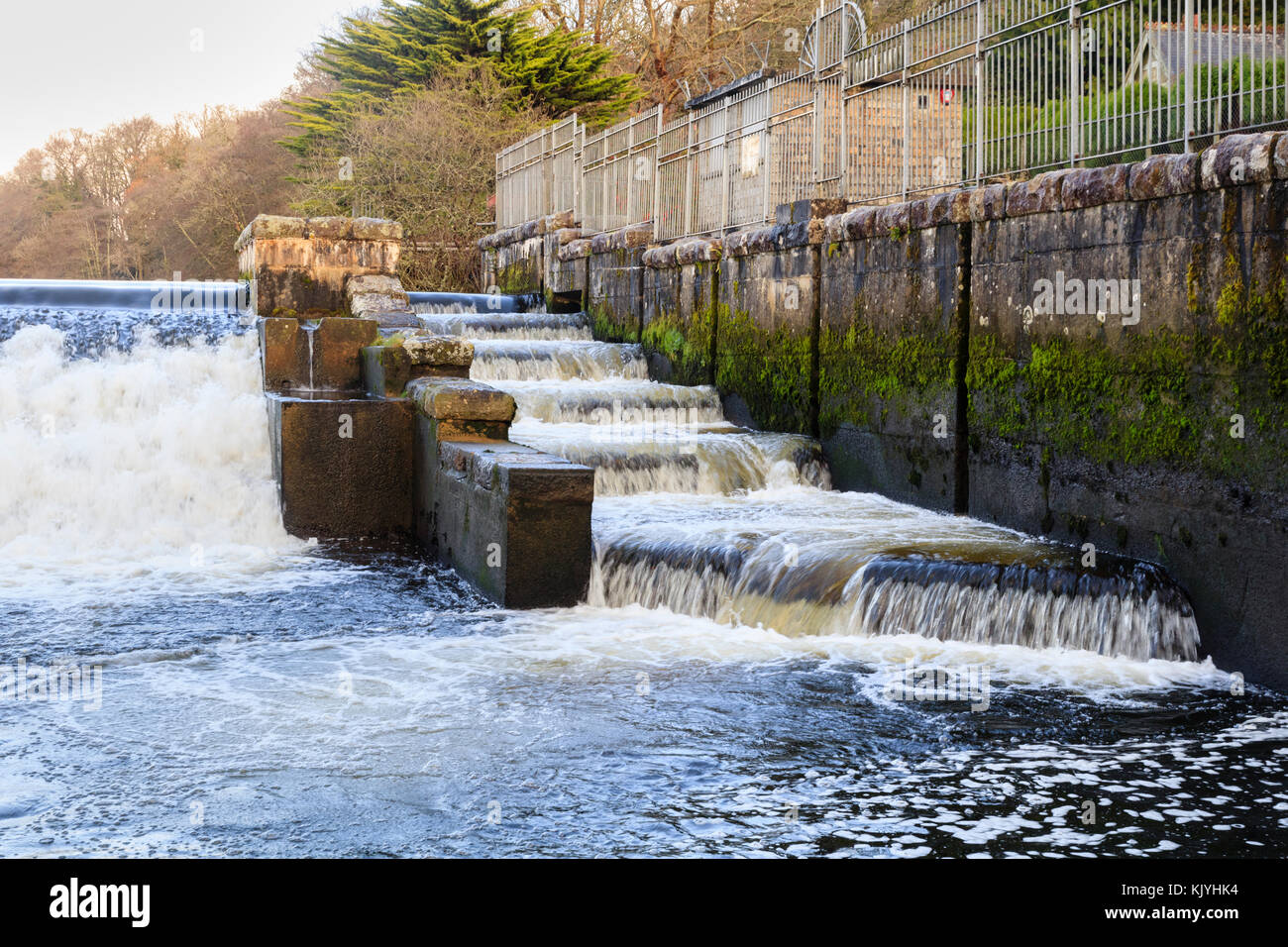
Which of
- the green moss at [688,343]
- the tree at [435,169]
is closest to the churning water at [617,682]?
the green moss at [688,343]

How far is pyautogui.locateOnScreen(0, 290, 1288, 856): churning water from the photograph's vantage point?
408 cm

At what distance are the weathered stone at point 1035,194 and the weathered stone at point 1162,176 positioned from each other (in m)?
0.69

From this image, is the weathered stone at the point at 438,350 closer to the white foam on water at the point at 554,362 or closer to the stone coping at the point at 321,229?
the white foam on water at the point at 554,362

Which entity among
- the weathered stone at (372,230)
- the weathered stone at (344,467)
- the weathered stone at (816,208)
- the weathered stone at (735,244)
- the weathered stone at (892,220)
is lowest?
the weathered stone at (344,467)

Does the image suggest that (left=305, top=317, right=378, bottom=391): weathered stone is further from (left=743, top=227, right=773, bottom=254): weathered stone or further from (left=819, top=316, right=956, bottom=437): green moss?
(left=819, top=316, right=956, bottom=437): green moss

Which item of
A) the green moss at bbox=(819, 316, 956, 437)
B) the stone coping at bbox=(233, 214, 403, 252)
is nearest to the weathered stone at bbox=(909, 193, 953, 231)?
the green moss at bbox=(819, 316, 956, 437)

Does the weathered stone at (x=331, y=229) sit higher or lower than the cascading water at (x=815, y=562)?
higher

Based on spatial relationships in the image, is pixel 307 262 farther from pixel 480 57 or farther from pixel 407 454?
pixel 480 57

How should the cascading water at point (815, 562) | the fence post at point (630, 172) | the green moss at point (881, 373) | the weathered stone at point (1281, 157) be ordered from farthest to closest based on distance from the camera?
the fence post at point (630, 172) < the green moss at point (881, 373) < the cascading water at point (815, 562) < the weathered stone at point (1281, 157)

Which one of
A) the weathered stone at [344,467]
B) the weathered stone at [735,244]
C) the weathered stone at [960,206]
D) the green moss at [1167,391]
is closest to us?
the green moss at [1167,391]

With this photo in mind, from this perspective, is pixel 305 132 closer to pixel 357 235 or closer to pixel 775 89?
pixel 357 235

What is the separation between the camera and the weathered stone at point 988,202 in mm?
8141

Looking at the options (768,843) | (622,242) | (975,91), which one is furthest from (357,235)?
(768,843)
